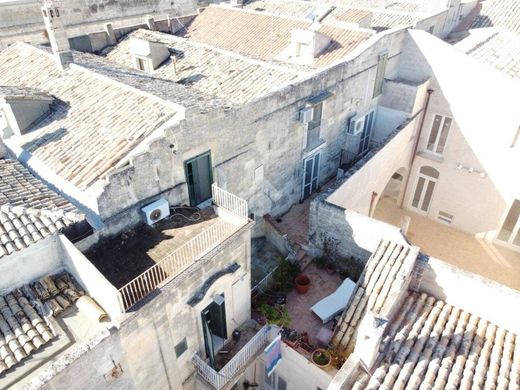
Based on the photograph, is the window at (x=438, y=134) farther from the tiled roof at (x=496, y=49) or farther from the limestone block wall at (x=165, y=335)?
the limestone block wall at (x=165, y=335)

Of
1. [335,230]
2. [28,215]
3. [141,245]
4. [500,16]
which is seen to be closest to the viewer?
[28,215]

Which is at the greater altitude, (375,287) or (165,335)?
(165,335)

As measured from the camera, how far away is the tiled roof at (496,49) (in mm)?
22844

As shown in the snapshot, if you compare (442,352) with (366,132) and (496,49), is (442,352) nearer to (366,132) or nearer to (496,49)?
(366,132)

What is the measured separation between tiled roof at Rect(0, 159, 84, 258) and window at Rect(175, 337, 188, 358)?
4.95 metres

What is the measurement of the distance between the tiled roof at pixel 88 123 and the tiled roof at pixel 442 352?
10.5 meters

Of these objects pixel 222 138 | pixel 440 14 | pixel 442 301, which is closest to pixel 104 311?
pixel 222 138

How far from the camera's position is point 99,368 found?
983 cm

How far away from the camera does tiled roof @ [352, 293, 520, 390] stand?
11.1 meters

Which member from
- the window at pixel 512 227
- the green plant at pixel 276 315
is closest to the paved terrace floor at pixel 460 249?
the window at pixel 512 227

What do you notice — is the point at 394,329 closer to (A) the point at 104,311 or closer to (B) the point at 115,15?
(A) the point at 104,311

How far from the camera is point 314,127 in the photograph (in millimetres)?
19688

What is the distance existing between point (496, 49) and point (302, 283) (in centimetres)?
1974

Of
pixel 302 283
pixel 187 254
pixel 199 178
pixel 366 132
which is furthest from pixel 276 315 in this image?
pixel 366 132
